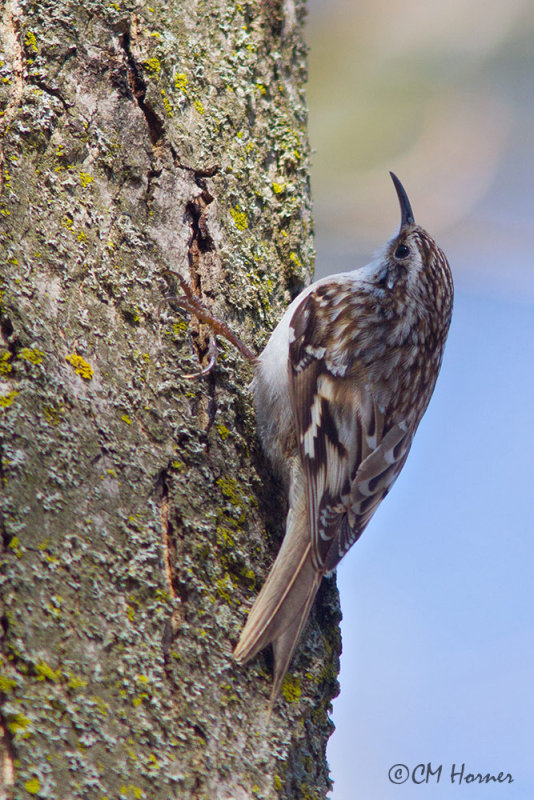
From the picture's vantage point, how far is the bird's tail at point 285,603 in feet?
5.10

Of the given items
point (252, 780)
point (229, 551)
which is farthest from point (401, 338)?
point (252, 780)

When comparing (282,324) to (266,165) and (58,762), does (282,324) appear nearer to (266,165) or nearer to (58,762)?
(266,165)

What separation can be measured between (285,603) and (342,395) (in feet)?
2.43

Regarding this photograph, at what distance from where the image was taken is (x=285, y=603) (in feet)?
5.50

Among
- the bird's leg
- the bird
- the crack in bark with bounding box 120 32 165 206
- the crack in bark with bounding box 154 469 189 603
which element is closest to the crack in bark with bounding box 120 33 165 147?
the crack in bark with bounding box 120 32 165 206

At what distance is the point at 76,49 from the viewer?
1898mm

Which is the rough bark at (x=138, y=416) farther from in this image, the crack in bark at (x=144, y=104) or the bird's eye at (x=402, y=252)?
the bird's eye at (x=402, y=252)

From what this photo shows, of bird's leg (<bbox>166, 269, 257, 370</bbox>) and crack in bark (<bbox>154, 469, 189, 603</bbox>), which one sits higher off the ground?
bird's leg (<bbox>166, 269, 257, 370</bbox>)

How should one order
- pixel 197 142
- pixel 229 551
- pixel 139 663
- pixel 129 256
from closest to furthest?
1. pixel 139 663
2. pixel 229 551
3. pixel 129 256
4. pixel 197 142

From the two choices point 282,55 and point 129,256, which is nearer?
point 129,256

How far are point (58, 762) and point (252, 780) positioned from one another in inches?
16.1

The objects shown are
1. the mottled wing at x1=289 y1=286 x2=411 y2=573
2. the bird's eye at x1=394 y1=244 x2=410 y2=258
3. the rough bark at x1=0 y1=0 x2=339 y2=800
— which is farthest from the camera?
the bird's eye at x1=394 y1=244 x2=410 y2=258

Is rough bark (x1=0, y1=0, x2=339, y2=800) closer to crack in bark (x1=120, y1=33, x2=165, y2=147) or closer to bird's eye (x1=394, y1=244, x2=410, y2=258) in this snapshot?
crack in bark (x1=120, y1=33, x2=165, y2=147)

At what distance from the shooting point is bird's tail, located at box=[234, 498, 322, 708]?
1556 mm
